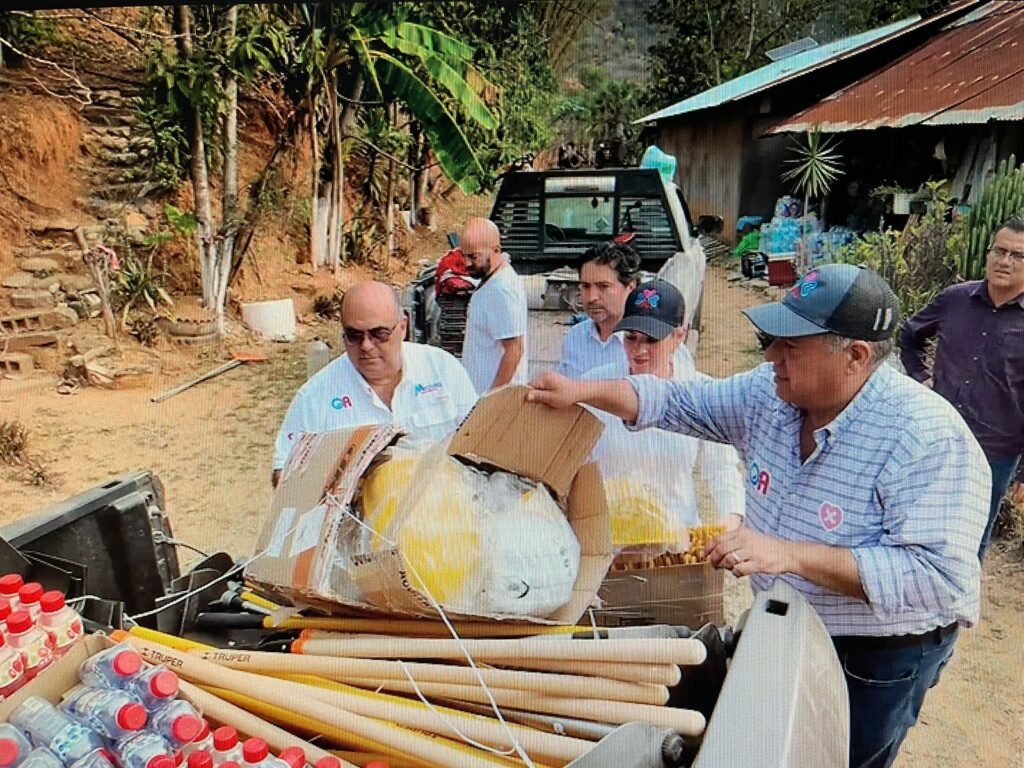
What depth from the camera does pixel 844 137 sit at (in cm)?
1097

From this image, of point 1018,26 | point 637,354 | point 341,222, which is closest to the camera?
point 637,354

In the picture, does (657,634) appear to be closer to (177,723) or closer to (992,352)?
(177,723)

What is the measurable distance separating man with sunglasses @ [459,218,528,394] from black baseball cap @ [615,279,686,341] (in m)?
1.05

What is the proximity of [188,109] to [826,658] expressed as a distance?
9.01 metres

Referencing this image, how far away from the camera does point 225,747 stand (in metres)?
1.13

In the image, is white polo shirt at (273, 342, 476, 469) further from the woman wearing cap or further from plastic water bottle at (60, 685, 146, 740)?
plastic water bottle at (60, 685, 146, 740)

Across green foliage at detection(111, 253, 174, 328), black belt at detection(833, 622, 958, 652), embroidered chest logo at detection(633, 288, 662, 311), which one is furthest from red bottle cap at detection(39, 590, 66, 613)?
green foliage at detection(111, 253, 174, 328)

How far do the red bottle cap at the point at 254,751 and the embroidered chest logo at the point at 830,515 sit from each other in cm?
115

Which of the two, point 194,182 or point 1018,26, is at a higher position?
point 1018,26

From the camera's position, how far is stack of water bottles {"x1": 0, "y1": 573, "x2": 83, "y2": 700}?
1225mm

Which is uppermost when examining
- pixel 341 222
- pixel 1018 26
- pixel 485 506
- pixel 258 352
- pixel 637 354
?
pixel 1018 26

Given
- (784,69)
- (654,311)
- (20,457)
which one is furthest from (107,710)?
(784,69)

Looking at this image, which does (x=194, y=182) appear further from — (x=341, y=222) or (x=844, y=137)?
(x=844, y=137)

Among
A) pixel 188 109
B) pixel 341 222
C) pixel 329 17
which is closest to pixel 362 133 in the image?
pixel 341 222
